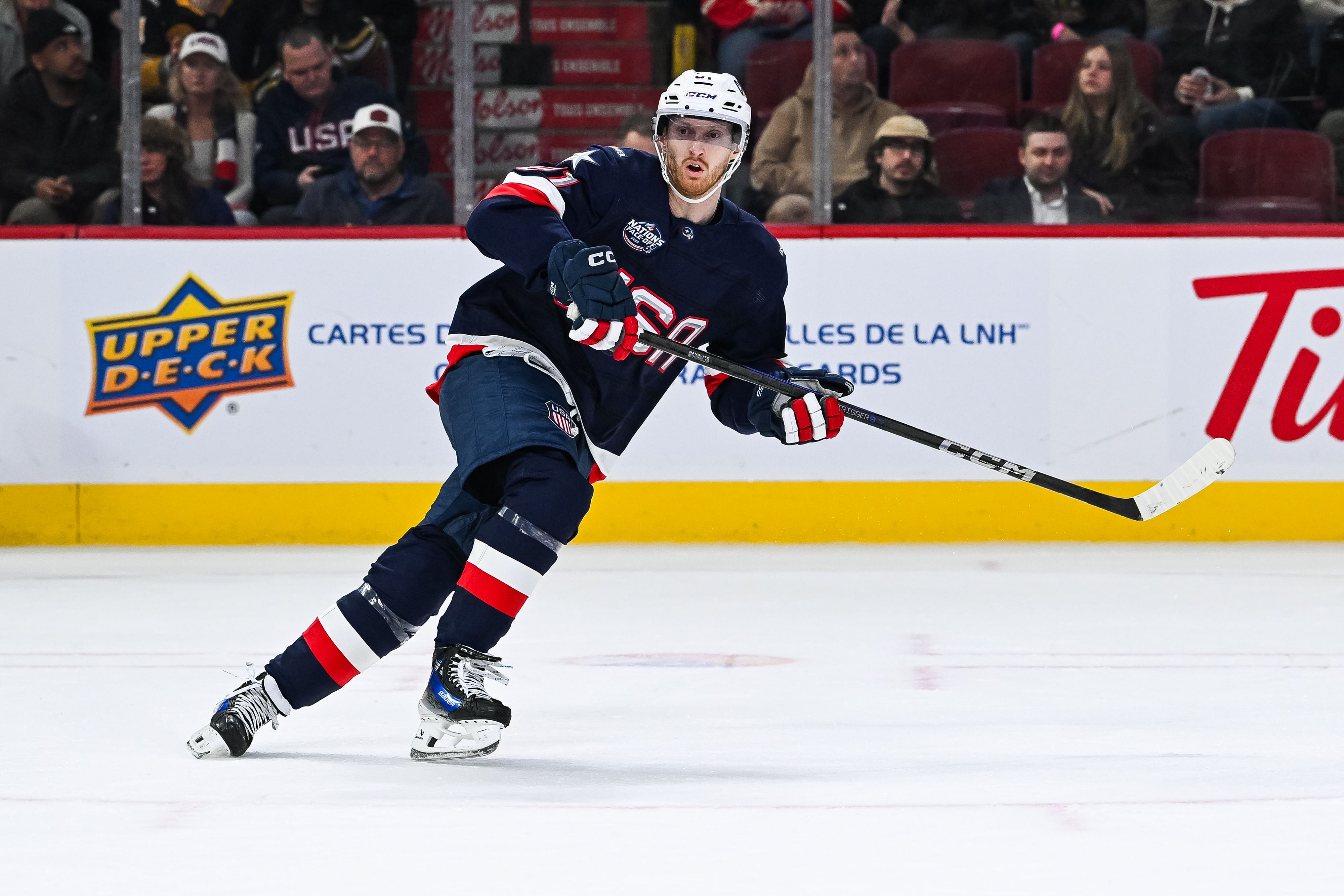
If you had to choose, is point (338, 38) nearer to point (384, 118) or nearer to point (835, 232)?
point (384, 118)

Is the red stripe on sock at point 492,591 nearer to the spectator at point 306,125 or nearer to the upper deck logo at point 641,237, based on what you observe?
the upper deck logo at point 641,237

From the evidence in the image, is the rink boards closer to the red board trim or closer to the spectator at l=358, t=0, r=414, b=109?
the red board trim

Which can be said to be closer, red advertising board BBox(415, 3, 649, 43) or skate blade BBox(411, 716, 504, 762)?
skate blade BBox(411, 716, 504, 762)

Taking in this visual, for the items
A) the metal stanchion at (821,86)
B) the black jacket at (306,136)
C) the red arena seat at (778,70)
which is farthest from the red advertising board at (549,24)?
the metal stanchion at (821,86)

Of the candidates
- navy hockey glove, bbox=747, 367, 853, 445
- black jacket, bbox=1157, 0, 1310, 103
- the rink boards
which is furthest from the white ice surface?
black jacket, bbox=1157, 0, 1310, 103

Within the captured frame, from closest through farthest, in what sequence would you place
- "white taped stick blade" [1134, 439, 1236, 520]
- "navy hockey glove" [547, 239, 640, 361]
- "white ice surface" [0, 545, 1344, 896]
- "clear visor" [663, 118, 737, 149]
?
"white ice surface" [0, 545, 1344, 896] < "navy hockey glove" [547, 239, 640, 361] < "clear visor" [663, 118, 737, 149] < "white taped stick blade" [1134, 439, 1236, 520]

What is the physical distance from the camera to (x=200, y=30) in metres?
5.89

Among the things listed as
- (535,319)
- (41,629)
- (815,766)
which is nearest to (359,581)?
(41,629)

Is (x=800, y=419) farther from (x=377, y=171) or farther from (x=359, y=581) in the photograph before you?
(x=377, y=171)

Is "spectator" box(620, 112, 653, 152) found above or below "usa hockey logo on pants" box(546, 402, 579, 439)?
above

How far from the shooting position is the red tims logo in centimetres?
579

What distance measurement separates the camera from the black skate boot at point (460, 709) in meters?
2.67

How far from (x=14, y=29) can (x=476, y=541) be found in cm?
410

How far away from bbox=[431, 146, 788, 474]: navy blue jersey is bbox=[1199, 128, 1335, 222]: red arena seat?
3.32m
